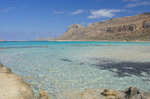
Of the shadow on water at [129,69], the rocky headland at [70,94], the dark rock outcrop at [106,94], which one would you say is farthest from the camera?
the shadow on water at [129,69]

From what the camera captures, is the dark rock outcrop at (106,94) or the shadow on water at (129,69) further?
the shadow on water at (129,69)

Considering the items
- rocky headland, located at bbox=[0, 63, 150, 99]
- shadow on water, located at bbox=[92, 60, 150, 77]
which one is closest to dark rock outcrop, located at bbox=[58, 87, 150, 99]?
rocky headland, located at bbox=[0, 63, 150, 99]

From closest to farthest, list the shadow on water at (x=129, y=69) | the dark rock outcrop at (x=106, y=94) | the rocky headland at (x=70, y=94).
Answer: the rocky headland at (x=70, y=94) → the dark rock outcrop at (x=106, y=94) → the shadow on water at (x=129, y=69)

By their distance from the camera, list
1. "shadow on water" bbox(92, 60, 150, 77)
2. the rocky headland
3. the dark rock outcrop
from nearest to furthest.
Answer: the rocky headland → the dark rock outcrop → "shadow on water" bbox(92, 60, 150, 77)

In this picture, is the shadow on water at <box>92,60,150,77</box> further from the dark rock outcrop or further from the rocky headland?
the rocky headland

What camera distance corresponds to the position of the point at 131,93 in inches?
301

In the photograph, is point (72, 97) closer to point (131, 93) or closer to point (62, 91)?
point (62, 91)

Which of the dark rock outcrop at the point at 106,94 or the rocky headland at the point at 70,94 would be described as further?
the dark rock outcrop at the point at 106,94

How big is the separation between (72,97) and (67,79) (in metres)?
3.54

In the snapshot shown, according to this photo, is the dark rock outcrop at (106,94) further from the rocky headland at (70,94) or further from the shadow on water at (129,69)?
the shadow on water at (129,69)

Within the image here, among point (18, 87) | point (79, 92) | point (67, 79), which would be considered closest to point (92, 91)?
point (79, 92)

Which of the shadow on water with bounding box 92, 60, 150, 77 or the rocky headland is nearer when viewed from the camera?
the rocky headland

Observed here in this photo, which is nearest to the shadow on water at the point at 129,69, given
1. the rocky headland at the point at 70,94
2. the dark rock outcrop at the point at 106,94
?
the dark rock outcrop at the point at 106,94

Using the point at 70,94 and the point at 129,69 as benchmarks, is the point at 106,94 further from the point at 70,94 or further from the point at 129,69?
the point at 129,69
